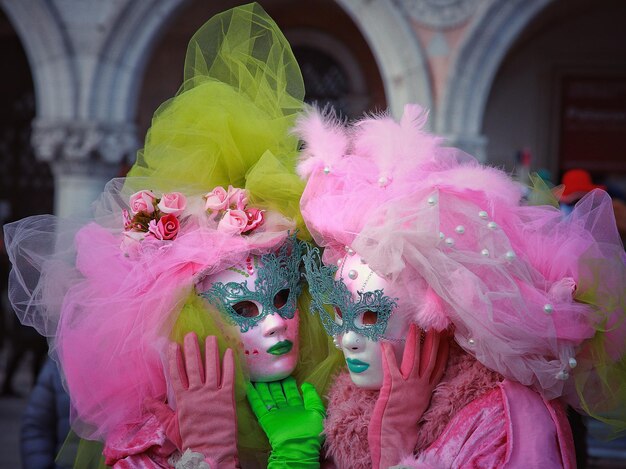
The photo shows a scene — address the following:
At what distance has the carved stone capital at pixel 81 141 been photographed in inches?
242

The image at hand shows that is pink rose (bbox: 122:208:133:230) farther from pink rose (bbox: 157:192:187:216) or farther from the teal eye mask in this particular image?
the teal eye mask

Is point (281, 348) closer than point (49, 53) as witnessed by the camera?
Yes

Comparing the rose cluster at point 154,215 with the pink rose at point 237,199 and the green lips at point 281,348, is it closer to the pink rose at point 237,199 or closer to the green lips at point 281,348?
the pink rose at point 237,199

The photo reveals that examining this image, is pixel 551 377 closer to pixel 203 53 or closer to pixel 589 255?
pixel 589 255

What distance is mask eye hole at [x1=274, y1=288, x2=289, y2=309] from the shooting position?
2058 millimetres

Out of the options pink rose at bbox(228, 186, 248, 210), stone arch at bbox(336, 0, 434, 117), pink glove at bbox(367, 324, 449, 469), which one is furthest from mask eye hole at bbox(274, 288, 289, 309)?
stone arch at bbox(336, 0, 434, 117)

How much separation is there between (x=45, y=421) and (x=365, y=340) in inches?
51.8

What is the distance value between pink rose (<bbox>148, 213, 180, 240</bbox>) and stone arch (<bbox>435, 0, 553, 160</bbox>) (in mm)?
4025

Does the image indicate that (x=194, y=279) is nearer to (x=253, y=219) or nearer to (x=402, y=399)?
(x=253, y=219)

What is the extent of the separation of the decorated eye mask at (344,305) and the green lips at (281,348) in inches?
5.1

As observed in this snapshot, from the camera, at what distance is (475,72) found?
5.90 meters

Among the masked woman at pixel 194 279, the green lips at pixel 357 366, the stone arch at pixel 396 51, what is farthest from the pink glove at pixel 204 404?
the stone arch at pixel 396 51

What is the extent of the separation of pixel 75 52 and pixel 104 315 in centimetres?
461

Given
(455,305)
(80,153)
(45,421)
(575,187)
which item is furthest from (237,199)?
(80,153)
